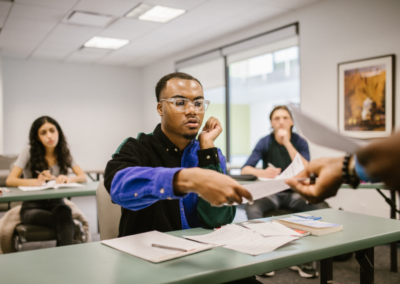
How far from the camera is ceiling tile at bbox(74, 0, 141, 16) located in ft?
13.7

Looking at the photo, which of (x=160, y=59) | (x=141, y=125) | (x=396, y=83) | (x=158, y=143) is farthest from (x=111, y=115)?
(x=158, y=143)

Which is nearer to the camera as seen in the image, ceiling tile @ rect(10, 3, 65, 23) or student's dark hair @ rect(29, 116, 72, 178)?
student's dark hair @ rect(29, 116, 72, 178)

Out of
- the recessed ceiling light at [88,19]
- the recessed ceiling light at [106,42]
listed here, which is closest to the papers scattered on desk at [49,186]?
the recessed ceiling light at [88,19]

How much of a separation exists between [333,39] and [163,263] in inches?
156

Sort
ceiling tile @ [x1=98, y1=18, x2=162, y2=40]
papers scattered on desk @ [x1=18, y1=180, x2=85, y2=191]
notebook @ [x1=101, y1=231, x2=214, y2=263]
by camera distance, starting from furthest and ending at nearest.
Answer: ceiling tile @ [x1=98, y1=18, x2=162, y2=40], papers scattered on desk @ [x1=18, y1=180, x2=85, y2=191], notebook @ [x1=101, y1=231, x2=214, y2=263]

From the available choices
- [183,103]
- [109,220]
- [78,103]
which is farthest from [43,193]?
[78,103]

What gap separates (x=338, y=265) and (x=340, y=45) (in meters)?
2.52

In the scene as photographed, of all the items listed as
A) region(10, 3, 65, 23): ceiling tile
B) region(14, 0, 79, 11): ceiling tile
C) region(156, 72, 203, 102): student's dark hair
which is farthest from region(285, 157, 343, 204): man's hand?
region(10, 3, 65, 23): ceiling tile

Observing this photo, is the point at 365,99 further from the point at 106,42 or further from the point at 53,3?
the point at 106,42

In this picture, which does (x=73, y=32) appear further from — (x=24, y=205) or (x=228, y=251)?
(x=228, y=251)

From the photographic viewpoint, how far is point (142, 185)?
104 cm

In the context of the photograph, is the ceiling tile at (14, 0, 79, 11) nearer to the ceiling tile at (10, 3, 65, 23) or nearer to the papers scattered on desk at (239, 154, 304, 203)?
the ceiling tile at (10, 3, 65, 23)

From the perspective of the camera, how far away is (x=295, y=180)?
0.88m

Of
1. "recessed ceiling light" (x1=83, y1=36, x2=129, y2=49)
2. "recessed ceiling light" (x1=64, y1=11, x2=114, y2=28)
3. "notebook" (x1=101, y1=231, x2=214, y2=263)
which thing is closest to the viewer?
"notebook" (x1=101, y1=231, x2=214, y2=263)
